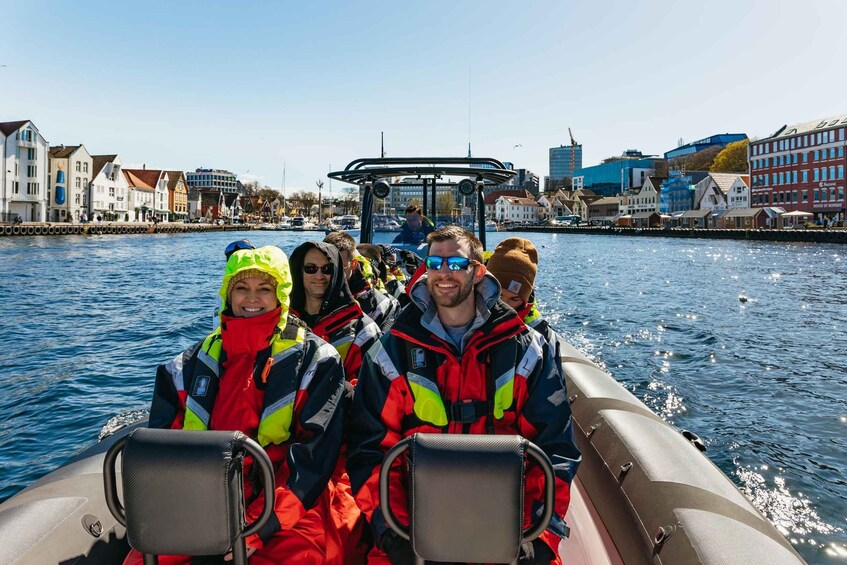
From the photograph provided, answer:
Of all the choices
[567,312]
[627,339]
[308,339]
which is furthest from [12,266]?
[308,339]

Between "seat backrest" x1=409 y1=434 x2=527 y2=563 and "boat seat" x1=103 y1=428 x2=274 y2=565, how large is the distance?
0.55m

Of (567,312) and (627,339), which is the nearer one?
(627,339)

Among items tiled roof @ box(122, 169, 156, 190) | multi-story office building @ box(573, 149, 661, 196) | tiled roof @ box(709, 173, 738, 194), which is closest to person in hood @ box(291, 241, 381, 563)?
tiled roof @ box(709, 173, 738, 194)

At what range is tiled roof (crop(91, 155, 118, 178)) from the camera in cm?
7993

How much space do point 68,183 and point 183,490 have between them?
85.5 m

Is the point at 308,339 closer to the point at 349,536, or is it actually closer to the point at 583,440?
the point at 349,536

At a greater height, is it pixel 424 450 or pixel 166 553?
pixel 424 450

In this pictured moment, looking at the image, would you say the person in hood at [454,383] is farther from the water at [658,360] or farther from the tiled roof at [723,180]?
the tiled roof at [723,180]

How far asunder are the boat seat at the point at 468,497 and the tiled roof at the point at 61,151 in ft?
281

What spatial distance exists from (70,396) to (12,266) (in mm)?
25707

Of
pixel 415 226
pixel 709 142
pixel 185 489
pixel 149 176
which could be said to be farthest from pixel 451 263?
pixel 709 142

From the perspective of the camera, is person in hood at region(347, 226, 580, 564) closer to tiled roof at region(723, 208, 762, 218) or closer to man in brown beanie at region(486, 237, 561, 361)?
man in brown beanie at region(486, 237, 561, 361)

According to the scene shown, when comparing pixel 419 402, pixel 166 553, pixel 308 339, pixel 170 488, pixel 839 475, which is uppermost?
pixel 308 339

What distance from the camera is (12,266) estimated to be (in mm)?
28844
